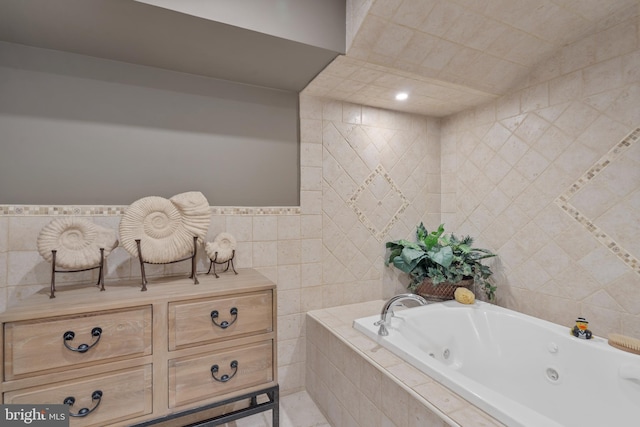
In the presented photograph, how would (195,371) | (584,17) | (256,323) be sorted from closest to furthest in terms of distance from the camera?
(195,371)
(256,323)
(584,17)

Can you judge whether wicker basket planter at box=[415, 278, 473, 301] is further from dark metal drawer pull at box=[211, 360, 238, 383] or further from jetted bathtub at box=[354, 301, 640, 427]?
dark metal drawer pull at box=[211, 360, 238, 383]

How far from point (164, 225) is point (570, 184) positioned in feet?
7.51

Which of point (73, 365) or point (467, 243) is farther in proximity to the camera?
point (467, 243)

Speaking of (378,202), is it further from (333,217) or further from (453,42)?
(453,42)

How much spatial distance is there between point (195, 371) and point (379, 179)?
5.74 feet

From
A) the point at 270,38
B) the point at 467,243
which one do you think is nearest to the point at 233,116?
the point at 270,38

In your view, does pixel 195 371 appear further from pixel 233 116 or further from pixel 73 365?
pixel 233 116

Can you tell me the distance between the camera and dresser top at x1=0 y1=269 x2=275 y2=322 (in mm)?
1122

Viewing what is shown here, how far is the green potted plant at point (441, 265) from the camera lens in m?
2.14

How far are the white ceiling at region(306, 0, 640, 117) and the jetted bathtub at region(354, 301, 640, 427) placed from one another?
1.48m

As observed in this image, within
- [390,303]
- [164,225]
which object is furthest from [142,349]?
[390,303]

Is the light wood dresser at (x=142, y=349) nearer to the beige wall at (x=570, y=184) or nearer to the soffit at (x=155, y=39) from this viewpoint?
the soffit at (x=155, y=39)

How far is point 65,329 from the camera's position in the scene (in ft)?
3.70

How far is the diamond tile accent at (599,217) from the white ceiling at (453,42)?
23.3 inches
